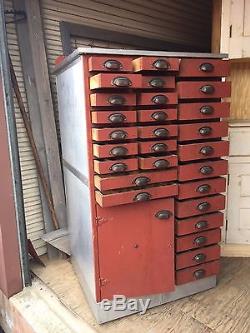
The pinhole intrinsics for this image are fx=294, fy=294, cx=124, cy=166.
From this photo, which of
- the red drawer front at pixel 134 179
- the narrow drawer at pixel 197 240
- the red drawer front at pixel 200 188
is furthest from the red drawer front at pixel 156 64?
the narrow drawer at pixel 197 240

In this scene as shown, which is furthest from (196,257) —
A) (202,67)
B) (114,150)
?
(202,67)

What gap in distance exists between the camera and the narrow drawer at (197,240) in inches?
67.9

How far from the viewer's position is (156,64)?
142cm

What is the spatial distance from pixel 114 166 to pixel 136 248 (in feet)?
1.63

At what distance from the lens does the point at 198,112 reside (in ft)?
5.21

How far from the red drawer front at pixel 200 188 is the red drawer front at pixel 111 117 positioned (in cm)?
50

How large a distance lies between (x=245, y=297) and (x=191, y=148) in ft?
3.25

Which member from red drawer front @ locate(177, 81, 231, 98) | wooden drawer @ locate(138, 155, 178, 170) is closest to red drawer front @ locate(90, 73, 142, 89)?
red drawer front @ locate(177, 81, 231, 98)

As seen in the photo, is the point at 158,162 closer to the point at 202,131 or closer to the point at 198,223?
the point at 202,131

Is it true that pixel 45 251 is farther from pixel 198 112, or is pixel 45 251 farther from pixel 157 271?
pixel 198 112

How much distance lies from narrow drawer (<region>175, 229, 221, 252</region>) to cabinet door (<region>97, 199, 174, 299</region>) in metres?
0.06

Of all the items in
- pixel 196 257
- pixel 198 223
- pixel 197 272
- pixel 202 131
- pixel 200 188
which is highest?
pixel 202 131

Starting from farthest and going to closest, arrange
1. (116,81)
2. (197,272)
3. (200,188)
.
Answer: (197,272)
(200,188)
(116,81)

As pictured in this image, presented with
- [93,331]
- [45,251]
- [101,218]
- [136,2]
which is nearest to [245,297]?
[93,331]
